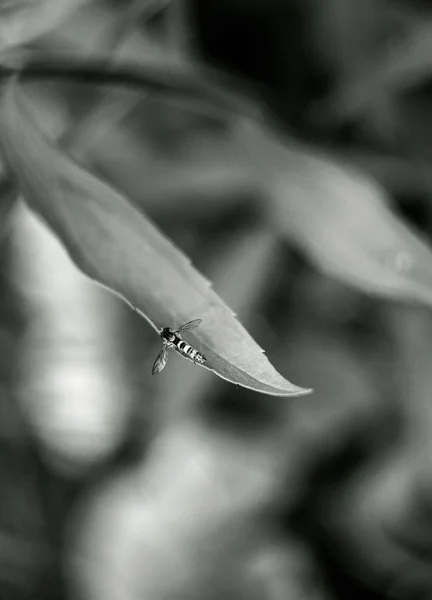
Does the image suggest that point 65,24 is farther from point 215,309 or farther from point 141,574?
point 141,574

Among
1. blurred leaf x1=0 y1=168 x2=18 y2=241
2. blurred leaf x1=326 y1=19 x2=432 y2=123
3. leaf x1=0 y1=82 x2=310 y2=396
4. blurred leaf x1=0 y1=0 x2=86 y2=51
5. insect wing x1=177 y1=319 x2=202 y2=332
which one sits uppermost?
blurred leaf x1=326 y1=19 x2=432 y2=123

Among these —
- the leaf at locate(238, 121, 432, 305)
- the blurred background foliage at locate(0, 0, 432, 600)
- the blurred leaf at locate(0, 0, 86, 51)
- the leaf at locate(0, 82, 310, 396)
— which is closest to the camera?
the leaf at locate(0, 82, 310, 396)

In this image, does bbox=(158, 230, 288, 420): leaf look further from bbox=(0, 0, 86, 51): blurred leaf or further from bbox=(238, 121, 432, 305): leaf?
bbox=(0, 0, 86, 51): blurred leaf

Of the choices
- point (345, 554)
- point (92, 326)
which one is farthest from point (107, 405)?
point (345, 554)

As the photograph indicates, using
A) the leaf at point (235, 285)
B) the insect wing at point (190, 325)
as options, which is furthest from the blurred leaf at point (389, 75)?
the insect wing at point (190, 325)

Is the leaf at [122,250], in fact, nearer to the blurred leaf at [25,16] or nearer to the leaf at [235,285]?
the blurred leaf at [25,16]

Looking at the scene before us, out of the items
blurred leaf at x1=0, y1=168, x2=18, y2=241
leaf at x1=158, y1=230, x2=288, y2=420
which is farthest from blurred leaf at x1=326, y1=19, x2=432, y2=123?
blurred leaf at x1=0, y1=168, x2=18, y2=241
